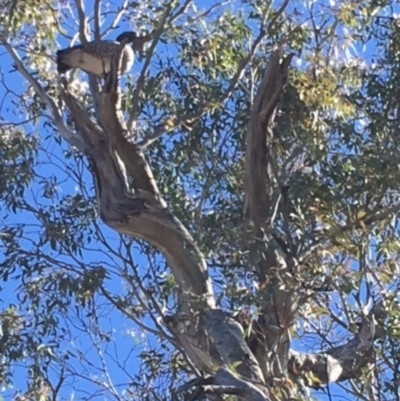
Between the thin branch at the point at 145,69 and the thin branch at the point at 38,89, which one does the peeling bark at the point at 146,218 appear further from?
the thin branch at the point at 38,89

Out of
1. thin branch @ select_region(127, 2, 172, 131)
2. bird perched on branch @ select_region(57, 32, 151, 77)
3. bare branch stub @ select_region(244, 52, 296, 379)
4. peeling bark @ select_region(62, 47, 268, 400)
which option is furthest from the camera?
thin branch @ select_region(127, 2, 172, 131)

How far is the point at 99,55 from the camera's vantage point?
768 centimetres

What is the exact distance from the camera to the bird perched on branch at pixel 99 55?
297 inches

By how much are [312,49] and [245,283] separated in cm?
207

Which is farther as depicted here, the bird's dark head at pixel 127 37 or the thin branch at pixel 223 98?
the thin branch at pixel 223 98

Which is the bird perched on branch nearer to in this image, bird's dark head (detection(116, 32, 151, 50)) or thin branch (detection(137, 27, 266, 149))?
bird's dark head (detection(116, 32, 151, 50))

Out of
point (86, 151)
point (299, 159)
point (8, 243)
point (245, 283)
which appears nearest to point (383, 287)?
point (245, 283)

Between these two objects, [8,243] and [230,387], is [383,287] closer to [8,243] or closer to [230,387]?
[230,387]

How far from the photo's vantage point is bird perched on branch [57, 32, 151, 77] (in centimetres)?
755

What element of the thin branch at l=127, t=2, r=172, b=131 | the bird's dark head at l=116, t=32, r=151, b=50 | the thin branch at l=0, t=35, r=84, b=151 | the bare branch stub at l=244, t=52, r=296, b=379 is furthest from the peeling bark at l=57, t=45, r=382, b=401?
the bird's dark head at l=116, t=32, r=151, b=50

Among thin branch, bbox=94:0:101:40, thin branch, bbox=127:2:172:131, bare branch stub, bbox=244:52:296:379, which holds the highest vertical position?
thin branch, bbox=94:0:101:40

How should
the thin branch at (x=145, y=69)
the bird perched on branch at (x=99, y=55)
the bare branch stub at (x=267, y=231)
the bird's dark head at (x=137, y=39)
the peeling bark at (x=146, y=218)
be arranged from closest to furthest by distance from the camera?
the bare branch stub at (x=267, y=231)
the peeling bark at (x=146, y=218)
the bird perched on branch at (x=99, y=55)
the thin branch at (x=145, y=69)
the bird's dark head at (x=137, y=39)

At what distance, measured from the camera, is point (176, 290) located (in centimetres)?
750

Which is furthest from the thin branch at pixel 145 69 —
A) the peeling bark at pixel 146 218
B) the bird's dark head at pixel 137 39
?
the peeling bark at pixel 146 218
